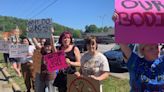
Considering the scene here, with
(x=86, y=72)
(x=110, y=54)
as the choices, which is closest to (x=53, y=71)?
(x=86, y=72)

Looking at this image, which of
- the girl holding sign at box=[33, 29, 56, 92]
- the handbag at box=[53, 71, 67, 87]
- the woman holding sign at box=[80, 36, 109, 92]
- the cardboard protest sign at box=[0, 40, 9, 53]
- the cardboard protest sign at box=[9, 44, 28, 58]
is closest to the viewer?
the woman holding sign at box=[80, 36, 109, 92]

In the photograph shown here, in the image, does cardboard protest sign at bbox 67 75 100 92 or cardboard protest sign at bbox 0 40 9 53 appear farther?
cardboard protest sign at bbox 0 40 9 53

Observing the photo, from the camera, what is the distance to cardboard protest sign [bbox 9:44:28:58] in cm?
1540

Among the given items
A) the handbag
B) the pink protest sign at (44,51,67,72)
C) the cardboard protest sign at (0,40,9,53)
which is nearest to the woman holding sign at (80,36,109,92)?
the pink protest sign at (44,51,67,72)

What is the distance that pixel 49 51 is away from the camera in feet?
30.3

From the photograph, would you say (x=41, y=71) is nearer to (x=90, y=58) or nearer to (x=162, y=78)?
(x=90, y=58)

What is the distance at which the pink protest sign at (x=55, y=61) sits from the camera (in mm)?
8125

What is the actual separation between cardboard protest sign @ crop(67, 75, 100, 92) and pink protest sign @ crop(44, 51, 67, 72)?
0.56 metres

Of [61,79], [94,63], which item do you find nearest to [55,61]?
[61,79]

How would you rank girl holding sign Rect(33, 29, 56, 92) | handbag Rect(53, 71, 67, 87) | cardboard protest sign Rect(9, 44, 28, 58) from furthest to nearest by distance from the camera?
cardboard protest sign Rect(9, 44, 28, 58)
girl holding sign Rect(33, 29, 56, 92)
handbag Rect(53, 71, 67, 87)

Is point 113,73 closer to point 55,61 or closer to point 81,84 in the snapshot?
point 55,61

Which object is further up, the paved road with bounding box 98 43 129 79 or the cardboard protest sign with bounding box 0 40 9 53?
the cardboard protest sign with bounding box 0 40 9 53

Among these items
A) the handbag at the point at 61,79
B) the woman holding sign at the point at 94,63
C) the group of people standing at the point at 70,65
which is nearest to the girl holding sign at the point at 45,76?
the group of people standing at the point at 70,65

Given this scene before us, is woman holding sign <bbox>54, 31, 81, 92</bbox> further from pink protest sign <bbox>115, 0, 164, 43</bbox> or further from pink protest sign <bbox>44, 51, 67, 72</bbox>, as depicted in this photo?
pink protest sign <bbox>115, 0, 164, 43</bbox>
